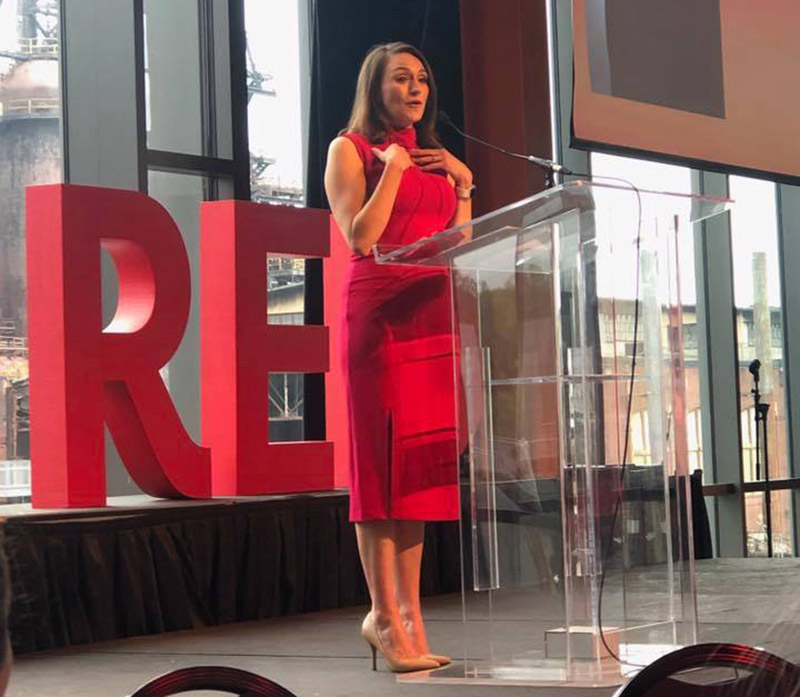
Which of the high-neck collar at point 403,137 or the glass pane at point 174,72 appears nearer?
the high-neck collar at point 403,137

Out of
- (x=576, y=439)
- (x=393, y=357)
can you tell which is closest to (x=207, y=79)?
(x=393, y=357)

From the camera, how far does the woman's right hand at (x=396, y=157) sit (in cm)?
325

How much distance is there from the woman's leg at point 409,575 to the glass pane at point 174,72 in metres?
3.68

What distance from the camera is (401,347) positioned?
3299mm

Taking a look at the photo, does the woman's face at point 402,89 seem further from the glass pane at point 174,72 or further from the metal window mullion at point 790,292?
the metal window mullion at point 790,292

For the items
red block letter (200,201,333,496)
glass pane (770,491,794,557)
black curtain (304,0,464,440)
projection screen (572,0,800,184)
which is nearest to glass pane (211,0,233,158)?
black curtain (304,0,464,440)

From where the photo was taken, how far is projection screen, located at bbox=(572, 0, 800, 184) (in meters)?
2.95

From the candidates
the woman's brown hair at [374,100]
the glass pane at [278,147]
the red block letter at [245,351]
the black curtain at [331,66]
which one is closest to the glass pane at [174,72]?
the glass pane at [278,147]

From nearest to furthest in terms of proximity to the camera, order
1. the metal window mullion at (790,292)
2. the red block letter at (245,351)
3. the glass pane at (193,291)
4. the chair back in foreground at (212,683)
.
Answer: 1. the chair back in foreground at (212,683)
2. the red block letter at (245,351)
3. the glass pane at (193,291)
4. the metal window mullion at (790,292)

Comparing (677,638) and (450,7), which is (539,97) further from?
(677,638)

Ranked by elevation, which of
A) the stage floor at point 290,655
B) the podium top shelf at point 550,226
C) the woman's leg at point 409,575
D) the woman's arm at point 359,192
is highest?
the woman's arm at point 359,192

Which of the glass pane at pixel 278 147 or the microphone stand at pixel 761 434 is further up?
the glass pane at pixel 278 147

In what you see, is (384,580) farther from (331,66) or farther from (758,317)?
(758,317)

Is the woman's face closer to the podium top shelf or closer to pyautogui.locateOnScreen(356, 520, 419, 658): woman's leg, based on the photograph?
the podium top shelf
